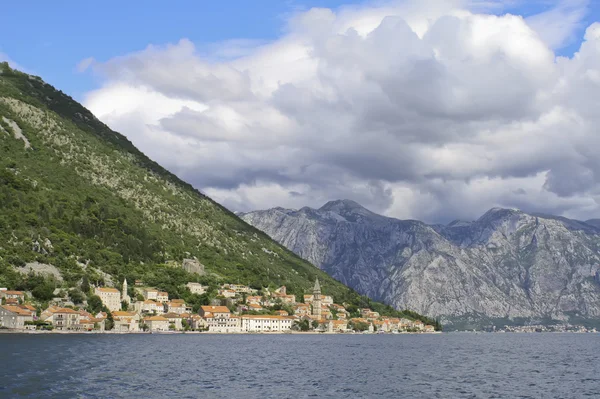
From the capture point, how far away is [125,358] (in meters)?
94.4

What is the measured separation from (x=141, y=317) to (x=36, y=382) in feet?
456

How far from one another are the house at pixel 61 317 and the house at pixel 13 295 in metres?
7.24

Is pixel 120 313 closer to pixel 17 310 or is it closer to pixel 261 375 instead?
pixel 17 310

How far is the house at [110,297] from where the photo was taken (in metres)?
189

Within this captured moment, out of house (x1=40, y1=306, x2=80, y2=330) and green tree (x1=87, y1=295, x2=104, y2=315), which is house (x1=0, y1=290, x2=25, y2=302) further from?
green tree (x1=87, y1=295, x2=104, y2=315)

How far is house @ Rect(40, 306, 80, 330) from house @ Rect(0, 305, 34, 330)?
6696 millimetres

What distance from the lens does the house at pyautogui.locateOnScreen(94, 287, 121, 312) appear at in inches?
7436

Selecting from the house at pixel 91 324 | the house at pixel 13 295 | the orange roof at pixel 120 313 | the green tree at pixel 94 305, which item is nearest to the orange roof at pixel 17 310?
the house at pixel 13 295

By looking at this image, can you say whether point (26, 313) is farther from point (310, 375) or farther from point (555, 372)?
point (555, 372)

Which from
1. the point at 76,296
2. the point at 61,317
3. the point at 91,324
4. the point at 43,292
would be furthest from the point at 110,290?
the point at 61,317

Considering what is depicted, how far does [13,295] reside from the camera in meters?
164

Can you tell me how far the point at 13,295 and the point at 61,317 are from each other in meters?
13.2

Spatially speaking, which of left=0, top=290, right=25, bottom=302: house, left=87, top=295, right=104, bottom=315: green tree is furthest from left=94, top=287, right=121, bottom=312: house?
left=0, top=290, right=25, bottom=302: house

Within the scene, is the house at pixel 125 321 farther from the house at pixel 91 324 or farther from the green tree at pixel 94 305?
the house at pixel 91 324
